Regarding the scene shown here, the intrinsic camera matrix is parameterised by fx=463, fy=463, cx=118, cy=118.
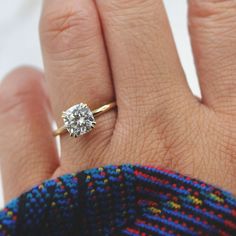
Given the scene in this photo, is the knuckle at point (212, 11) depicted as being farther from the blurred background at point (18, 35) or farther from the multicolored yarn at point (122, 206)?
the blurred background at point (18, 35)

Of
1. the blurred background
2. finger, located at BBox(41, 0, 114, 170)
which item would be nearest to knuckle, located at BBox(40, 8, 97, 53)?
finger, located at BBox(41, 0, 114, 170)

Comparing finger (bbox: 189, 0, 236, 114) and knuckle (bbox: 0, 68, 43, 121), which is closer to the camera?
finger (bbox: 189, 0, 236, 114)

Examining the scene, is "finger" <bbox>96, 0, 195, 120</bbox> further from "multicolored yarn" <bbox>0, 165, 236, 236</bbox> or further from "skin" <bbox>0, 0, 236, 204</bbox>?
"multicolored yarn" <bbox>0, 165, 236, 236</bbox>

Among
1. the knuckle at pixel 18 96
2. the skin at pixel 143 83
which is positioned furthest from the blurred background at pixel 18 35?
the skin at pixel 143 83

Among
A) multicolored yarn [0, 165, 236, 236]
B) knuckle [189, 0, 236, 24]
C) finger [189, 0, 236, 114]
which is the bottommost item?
multicolored yarn [0, 165, 236, 236]

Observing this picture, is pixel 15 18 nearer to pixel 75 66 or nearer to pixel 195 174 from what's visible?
pixel 75 66

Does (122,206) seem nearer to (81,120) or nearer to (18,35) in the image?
(81,120)
